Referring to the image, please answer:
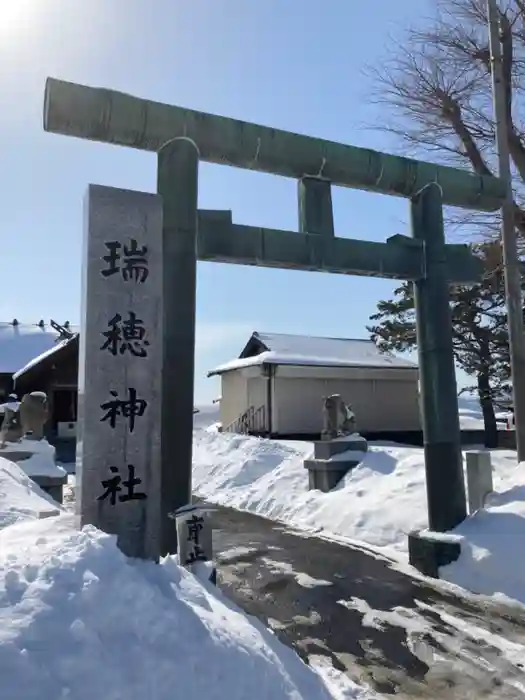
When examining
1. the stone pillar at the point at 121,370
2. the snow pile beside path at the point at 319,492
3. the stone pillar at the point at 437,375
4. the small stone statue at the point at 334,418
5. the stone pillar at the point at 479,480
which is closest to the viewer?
the stone pillar at the point at 121,370

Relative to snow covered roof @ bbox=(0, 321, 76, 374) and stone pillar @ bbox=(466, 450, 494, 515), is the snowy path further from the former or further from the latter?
snow covered roof @ bbox=(0, 321, 76, 374)

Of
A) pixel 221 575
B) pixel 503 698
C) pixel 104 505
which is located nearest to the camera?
pixel 503 698

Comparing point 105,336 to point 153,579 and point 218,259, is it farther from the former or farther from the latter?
point 218,259

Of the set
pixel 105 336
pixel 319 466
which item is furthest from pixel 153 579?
pixel 319 466

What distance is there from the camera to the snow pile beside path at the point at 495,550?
741 centimetres

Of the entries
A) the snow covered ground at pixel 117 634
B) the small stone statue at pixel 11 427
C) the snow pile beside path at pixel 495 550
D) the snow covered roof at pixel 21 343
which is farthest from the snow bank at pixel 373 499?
the snow covered roof at pixel 21 343

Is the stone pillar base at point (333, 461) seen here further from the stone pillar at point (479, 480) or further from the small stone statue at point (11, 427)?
the small stone statue at point (11, 427)

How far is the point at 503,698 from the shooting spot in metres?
4.71

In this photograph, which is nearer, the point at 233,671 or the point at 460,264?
the point at 233,671

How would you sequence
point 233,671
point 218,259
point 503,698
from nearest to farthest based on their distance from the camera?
point 233,671, point 503,698, point 218,259

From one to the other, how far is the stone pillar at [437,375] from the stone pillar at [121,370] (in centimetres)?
516

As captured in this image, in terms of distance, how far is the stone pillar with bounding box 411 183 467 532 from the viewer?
878 centimetres

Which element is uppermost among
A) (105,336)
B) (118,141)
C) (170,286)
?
(118,141)

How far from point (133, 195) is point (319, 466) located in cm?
1002
